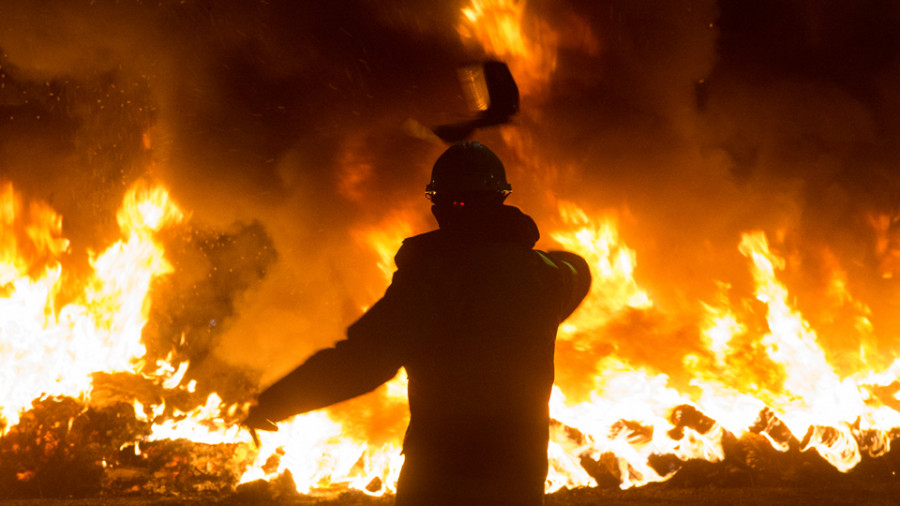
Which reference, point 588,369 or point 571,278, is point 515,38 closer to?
point 588,369

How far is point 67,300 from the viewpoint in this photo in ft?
27.4

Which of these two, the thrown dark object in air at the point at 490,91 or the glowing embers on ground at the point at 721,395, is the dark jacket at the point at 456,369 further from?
the glowing embers on ground at the point at 721,395

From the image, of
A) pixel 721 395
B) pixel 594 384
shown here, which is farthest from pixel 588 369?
pixel 721 395

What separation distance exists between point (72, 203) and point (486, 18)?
19.4 feet

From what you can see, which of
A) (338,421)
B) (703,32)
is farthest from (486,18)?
(338,421)

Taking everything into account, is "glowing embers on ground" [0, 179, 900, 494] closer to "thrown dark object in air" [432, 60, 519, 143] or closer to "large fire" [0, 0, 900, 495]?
"large fire" [0, 0, 900, 495]

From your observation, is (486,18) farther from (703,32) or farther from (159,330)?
(159,330)

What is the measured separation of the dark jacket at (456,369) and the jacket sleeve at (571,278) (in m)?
0.20

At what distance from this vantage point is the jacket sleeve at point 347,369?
6.53ft

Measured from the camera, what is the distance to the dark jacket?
6.61 ft

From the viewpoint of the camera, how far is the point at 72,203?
9.14 metres

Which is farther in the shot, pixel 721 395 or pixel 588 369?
pixel 588 369

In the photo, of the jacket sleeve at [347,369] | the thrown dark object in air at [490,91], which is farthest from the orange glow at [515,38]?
the jacket sleeve at [347,369]

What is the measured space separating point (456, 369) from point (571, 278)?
1.93 ft
